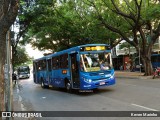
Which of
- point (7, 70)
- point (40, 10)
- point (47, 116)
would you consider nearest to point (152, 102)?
point (47, 116)

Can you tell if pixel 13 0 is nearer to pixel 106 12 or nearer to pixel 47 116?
pixel 47 116

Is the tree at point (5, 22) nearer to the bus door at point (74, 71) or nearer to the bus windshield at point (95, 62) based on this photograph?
the bus windshield at point (95, 62)

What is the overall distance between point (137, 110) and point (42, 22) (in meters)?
19.6

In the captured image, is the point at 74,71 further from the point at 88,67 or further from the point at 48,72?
the point at 48,72

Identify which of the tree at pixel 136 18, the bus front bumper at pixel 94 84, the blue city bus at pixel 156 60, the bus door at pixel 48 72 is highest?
the tree at pixel 136 18

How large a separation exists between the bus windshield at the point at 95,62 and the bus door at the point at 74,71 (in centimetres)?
70

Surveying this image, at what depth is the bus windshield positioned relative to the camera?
56.5 ft

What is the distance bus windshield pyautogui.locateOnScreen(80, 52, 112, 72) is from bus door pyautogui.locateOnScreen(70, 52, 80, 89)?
0.70 meters

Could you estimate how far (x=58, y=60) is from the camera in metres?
21.7

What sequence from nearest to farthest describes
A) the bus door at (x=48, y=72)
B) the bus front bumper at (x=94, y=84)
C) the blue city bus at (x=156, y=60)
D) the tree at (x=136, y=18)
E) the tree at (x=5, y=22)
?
1. the tree at (x=5, y=22)
2. the bus front bumper at (x=94, y=84)
3. the bus door at (x=48, y=72)
4. the tree at (x=136, y=18)
5. the blue city bus at (x=156, y=60)

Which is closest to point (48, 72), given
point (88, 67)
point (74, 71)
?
point (74, 71)

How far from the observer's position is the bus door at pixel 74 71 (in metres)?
17.8

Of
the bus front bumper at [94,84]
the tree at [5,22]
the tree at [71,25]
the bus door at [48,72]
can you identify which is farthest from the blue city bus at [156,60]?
the tree at [5,22]

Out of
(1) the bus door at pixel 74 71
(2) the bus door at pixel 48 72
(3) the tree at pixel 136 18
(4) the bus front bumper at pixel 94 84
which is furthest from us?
(3) the tree at pixel 136 18
